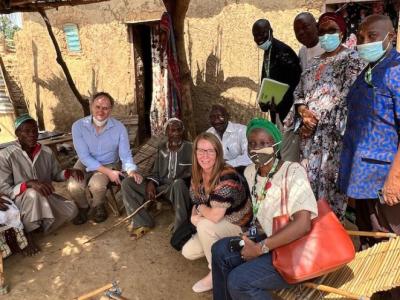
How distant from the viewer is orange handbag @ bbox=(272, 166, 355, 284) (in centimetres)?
199

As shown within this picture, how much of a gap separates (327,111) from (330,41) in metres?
0.56

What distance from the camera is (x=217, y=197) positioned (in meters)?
2.77

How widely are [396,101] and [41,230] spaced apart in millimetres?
3567

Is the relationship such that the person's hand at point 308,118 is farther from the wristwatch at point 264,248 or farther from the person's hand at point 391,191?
the wristwatch at point 264,248

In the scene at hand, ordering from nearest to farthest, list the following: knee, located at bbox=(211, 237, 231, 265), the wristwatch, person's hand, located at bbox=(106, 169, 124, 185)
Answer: the wristwatch < knee, located at bbox=(211, 237, 231, 265) < person's hand, located at bbox=(106, 169, 124, 185)

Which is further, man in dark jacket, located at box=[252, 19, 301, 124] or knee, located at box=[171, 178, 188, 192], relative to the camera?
man in dark jacket, located at box=[252, 19, 301, 124]

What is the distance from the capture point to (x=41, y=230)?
4016mm

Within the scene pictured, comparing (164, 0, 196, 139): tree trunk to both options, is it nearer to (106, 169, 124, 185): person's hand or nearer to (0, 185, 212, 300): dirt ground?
(106, 169, 124, 185): person's hand

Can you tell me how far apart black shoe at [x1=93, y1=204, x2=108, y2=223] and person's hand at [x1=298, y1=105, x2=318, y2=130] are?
96.0 inches

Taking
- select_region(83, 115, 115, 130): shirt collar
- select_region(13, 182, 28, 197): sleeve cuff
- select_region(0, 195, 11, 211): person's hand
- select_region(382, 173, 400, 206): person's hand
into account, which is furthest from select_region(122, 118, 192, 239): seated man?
select_region(382, 173, 400, 206): person's hand

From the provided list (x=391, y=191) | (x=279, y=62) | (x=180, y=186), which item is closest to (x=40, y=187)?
(x=180, y=186)

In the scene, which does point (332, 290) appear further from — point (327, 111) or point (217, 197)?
point (327, 111)

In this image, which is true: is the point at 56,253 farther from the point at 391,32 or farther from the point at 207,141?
the point at 391,32

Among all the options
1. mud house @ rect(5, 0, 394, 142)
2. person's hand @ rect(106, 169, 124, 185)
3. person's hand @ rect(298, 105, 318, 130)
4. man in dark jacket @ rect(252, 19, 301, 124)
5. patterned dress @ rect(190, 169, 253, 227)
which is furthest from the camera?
mud house @ rect(5, 0, 394, 142)
